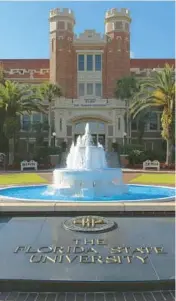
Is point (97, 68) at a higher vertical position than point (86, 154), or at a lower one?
higher

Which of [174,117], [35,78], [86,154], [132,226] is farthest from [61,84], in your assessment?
[132,226]

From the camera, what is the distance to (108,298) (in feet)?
13.2

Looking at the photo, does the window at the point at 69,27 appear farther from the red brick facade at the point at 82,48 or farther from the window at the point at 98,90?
the window at the point at 98,90

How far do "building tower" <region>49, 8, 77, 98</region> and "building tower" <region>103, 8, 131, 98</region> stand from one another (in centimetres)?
479

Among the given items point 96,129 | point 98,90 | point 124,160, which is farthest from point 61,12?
point 124,160

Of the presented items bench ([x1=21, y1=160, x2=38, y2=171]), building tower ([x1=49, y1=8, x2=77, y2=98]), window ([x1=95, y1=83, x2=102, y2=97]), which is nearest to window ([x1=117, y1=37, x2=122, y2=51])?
window ([x1=95, y1=83, x2=102, y2=97])

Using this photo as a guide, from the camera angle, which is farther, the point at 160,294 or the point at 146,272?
the point at 146,272

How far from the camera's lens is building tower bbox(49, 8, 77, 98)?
1870 inches

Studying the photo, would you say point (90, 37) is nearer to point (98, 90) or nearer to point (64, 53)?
point (64, 53)

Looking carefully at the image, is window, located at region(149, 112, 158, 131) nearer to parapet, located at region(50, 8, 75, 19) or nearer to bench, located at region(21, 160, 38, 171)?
parapet, located at region(50, 8, 75, 19)

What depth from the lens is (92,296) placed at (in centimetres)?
406

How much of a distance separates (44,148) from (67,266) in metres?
32.2

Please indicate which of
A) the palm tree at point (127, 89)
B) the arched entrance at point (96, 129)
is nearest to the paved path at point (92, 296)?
the palm tree at point (127, 89)

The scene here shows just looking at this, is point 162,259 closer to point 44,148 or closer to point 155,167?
point 155,167
